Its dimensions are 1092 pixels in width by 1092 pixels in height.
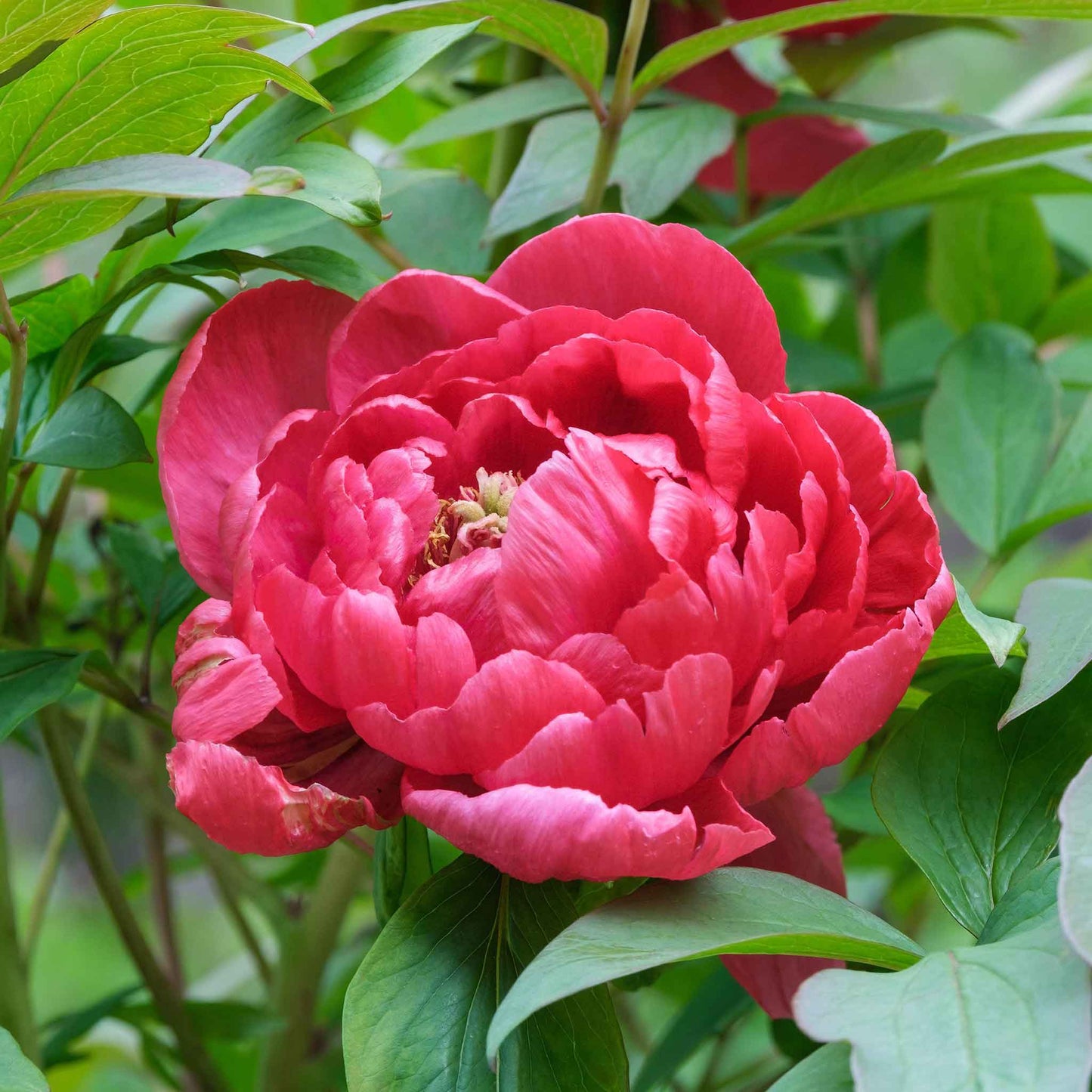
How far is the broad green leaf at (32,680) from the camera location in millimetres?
275

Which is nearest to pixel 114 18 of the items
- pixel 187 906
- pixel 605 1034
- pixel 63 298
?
pixel 63 298

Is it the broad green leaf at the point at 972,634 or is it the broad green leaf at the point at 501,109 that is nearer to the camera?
the broad green leaf at the point at 972,634

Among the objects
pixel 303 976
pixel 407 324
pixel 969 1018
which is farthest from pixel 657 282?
pixel 303 976

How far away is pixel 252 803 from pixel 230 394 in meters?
0.10

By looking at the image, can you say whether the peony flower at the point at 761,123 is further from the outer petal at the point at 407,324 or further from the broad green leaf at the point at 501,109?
the outer petal at the point at 407,324

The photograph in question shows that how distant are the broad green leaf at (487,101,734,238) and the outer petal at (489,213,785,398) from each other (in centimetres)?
6

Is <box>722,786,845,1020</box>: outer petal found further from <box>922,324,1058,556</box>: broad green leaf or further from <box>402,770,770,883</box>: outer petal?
<box>922,324,1058,556</box>: broad green leaf

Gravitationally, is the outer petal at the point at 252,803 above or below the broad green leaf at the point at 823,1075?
above

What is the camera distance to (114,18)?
0.24 metres

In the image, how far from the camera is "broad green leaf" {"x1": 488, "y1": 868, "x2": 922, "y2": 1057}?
0.64ft

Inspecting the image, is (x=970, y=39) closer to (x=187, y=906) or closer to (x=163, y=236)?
(x=187, y=906)

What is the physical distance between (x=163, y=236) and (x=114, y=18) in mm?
137

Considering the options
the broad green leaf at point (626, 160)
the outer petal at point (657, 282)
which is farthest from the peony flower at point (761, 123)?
the outer petal at point (657, 282)

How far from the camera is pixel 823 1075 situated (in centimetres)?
21
